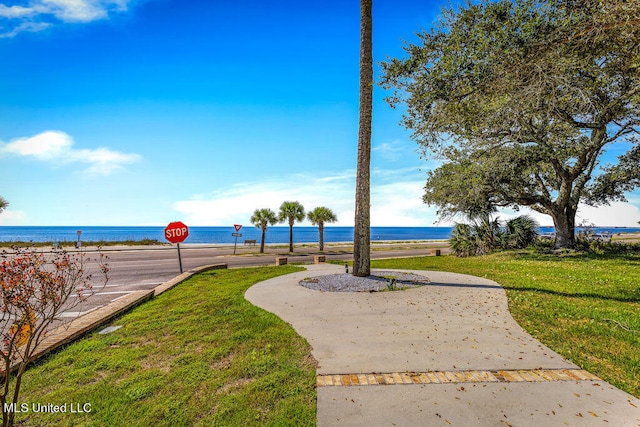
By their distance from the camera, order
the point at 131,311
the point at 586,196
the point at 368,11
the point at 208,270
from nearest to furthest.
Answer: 1. the point at 131,311
2. the point at 368,11
3. the point at 208,270
4. the point at 586,196

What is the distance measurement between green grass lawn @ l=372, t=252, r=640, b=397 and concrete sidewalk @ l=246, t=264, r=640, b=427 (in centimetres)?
42

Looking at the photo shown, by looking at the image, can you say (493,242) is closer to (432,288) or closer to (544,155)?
(544,155)

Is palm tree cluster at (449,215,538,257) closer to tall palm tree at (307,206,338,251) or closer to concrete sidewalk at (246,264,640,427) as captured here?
concrete sidewalk at (246,264,640,427)

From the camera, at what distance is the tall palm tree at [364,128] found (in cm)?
1077

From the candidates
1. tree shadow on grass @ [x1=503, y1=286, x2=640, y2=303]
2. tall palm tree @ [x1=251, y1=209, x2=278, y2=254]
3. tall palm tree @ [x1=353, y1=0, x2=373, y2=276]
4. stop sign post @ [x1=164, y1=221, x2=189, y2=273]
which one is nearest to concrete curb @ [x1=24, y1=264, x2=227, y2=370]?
stop sign post @ [x1=164, y1=221, x2=189, y2=273]

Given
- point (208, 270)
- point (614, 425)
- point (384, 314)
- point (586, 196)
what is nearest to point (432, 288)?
point (384, 314)

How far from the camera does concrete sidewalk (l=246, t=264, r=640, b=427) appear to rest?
11.4 ft

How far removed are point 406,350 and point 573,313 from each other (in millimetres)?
4931

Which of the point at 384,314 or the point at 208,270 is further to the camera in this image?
the point at 208,270

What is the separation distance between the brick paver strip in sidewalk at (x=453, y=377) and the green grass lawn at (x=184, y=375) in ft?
1.58

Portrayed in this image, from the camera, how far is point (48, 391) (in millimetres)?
4195

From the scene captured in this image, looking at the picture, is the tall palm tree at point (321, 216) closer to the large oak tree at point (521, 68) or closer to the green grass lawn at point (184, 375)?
the large oak tree at point (521, 68)

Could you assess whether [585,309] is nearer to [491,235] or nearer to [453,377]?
[453,377]

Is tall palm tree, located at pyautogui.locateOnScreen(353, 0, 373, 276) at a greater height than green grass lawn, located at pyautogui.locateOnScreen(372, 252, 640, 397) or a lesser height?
greater
